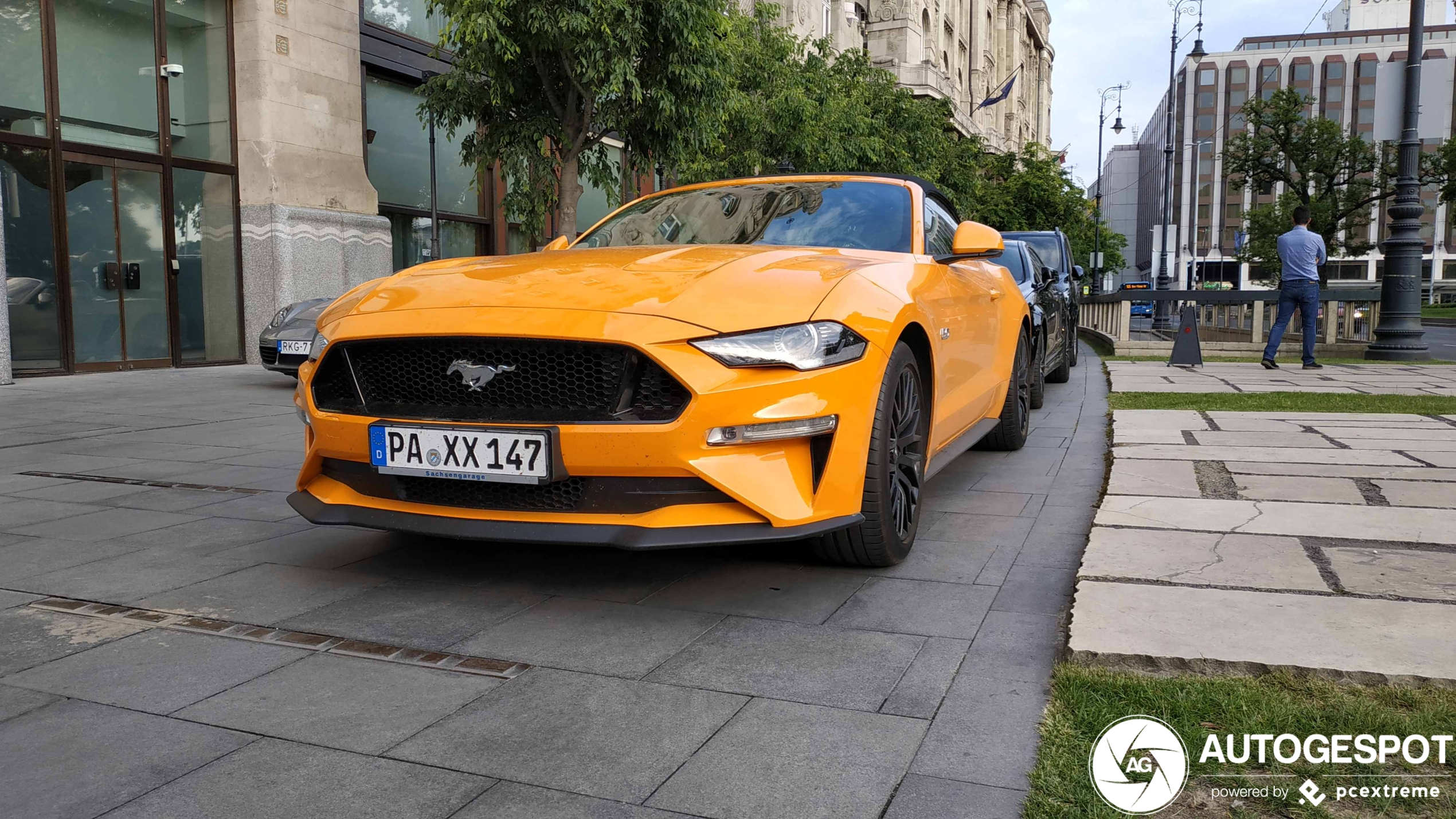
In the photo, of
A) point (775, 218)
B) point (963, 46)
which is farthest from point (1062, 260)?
point (963, 46)

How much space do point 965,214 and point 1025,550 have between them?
100ft

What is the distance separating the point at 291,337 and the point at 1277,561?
9.51 metres

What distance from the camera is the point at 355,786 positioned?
2.07 m

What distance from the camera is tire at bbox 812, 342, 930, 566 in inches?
133

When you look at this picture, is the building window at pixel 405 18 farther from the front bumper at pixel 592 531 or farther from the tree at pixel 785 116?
the front bumper at pixel 592 531

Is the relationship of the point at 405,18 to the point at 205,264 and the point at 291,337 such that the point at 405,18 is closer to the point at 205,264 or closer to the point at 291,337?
the point at 205,264

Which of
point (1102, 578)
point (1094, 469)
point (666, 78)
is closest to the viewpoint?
point (1102, 578)

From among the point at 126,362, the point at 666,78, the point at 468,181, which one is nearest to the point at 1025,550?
the point at 666,78

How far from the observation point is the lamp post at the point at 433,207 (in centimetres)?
1716

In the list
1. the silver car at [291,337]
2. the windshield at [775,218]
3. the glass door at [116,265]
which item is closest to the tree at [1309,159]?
the glass door at [116,265]

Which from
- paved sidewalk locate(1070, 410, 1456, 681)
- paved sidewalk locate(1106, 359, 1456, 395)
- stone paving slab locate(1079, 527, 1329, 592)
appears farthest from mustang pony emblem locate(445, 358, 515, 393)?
A: paved sidewalk locate(1106, 359, 1456, 395)

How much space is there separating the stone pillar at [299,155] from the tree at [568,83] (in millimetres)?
2949

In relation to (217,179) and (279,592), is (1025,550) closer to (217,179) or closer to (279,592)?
(279,592)

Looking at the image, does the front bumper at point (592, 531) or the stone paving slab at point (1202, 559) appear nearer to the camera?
the front bumper at point (592, 531)
